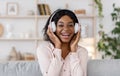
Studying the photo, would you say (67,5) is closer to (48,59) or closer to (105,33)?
(105,33)

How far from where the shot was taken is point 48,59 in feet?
6.34

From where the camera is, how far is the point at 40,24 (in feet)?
15.4

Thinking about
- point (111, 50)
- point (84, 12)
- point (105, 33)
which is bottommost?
point (111, 50)

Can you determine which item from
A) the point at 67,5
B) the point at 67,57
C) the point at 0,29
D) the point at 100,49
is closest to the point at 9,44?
the point at 0,29

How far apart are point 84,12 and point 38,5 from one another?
2.70ft

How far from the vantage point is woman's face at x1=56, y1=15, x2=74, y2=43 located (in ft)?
6.55

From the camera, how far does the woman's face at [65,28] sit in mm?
1997

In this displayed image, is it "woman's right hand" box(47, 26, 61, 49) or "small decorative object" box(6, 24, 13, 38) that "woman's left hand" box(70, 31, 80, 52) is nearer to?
"woman's right hand" box(47, 26, 61, 49)

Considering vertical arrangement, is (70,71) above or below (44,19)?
below

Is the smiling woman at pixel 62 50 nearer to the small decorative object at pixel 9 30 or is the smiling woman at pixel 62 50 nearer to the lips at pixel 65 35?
the lips at pixel 65 35

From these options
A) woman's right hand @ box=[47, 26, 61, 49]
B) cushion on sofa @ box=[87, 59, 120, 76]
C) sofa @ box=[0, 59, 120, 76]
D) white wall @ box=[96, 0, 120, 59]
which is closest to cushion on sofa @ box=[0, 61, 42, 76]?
sofa @ box=[0, 59, 120, 76]

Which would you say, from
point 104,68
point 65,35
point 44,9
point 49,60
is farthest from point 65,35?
point 44,9

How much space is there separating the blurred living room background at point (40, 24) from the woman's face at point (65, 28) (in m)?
2.53

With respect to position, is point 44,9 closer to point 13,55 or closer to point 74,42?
point 13,55
